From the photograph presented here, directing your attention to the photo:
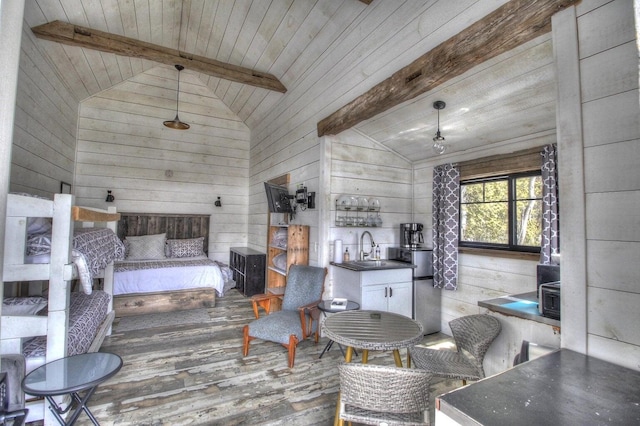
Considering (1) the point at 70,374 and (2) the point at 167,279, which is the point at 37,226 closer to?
(1) the point at 70,374

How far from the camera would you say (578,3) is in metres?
1.46

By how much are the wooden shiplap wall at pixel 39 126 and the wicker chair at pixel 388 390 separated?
Result: 376 centimetres

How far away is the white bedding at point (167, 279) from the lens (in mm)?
4363

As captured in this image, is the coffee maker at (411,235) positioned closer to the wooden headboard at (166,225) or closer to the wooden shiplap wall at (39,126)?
the wooden headboard at (166,225)

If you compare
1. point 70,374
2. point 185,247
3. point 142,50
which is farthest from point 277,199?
point 70,374

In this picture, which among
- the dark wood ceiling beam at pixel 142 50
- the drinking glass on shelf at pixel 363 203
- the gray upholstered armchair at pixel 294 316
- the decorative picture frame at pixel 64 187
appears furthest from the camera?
the decorative picture frame at pixel 64 187

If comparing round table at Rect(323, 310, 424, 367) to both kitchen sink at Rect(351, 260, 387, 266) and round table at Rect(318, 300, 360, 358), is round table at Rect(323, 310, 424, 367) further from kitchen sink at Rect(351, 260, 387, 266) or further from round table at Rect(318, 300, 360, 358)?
kitchen sink at Rect(351, 260, 387, 266)

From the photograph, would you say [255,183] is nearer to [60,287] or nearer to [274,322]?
[274,322]

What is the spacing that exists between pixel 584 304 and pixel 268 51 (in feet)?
13.9

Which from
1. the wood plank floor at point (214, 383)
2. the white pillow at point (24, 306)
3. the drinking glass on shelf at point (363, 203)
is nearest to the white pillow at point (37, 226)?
the white pillow at point (24, 306)

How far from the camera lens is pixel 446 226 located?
143 inches

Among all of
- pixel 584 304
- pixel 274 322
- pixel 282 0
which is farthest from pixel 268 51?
pixel 584 304

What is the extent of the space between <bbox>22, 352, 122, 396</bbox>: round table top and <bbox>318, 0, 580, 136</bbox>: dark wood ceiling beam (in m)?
2.79

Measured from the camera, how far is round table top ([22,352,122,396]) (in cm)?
163
